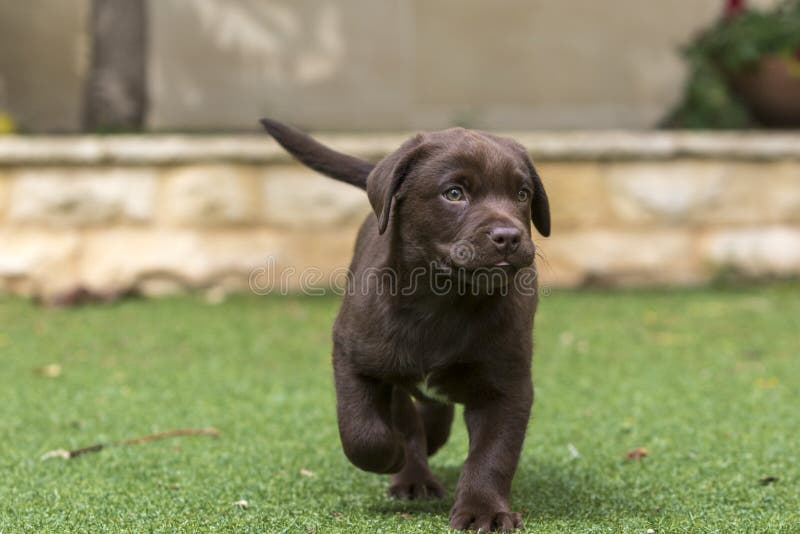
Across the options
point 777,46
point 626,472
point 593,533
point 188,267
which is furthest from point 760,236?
point 593,533

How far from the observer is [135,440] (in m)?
4.46

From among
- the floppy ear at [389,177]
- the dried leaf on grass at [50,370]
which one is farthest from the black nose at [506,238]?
the dried leaf on grass at [50,370]

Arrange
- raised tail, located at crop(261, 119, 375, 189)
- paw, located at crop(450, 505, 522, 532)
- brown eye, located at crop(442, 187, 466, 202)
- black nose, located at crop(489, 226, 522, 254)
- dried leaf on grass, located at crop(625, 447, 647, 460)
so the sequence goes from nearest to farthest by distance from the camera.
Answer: black nose, located at crop(489, 226, 522, 254)
paw, located at crop(450, 505, 522, 532)
brown eye, located at crop(442, 187, 466, 202)
raised tail, located at crop(261, 119, 375, 189)
dried leaf on grass, located at crop(625, 447, 647, 460)

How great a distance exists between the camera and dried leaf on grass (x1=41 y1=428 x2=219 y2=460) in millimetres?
4168

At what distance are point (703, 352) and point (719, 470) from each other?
8.43 feet

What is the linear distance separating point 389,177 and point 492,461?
3.04ft

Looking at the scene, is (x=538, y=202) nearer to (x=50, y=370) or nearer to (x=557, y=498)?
(x=557, y=498)

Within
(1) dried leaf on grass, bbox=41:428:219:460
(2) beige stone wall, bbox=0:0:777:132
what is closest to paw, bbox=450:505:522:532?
(1) dried leaf on grass, bbox=41:428:219:460

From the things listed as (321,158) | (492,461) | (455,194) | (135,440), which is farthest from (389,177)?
(135,440)

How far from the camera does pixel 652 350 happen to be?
6520mm

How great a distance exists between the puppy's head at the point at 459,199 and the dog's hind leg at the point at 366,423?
0.44 metres

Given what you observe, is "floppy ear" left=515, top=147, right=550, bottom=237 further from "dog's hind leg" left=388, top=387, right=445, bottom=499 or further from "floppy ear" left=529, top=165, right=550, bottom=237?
"dog's hind leg" left=388, top=387, right=445, bottom=499

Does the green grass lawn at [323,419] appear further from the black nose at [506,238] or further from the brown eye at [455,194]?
the brown eye at [455,194]

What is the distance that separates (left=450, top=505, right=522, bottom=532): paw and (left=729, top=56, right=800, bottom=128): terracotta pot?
700cm
